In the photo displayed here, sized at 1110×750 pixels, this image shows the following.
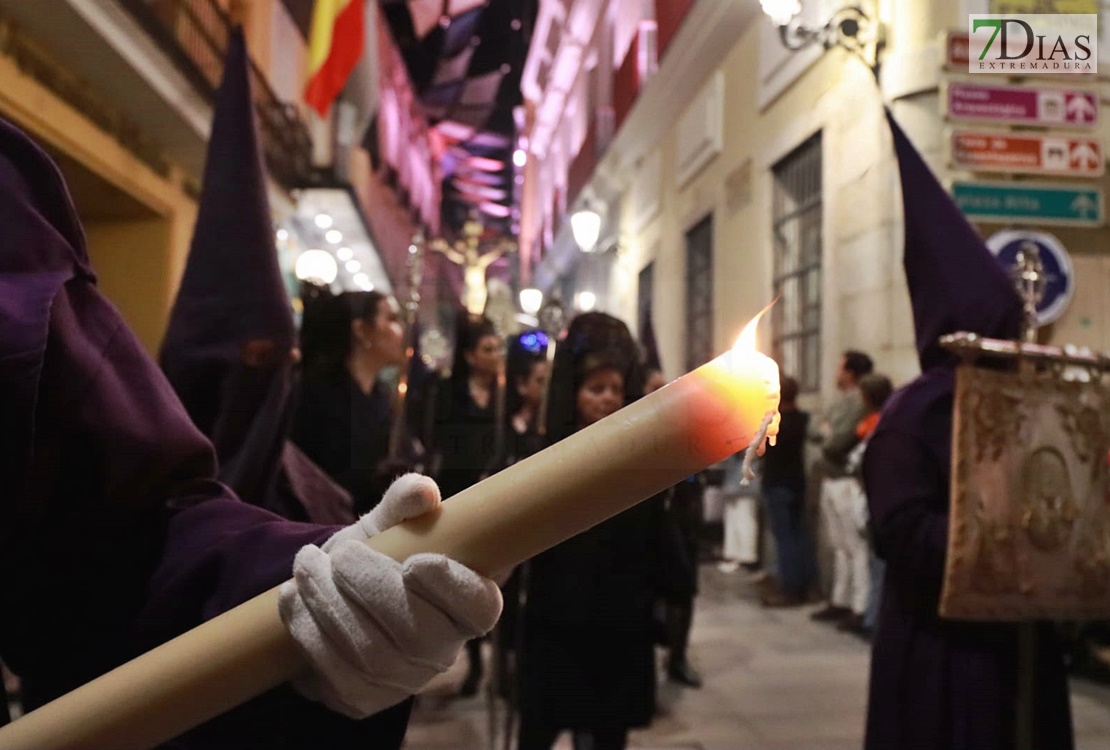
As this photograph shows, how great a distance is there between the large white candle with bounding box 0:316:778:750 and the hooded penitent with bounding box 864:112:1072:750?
1.41 metres

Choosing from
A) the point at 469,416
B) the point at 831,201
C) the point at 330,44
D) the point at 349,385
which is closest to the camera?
the point at 469,416

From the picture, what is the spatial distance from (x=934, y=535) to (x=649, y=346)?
1.05 meters

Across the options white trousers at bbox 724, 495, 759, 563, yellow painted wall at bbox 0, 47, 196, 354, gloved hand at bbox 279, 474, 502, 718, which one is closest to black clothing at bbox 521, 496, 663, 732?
white trousers at bbox 724, 495, 759, 563

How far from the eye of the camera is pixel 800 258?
2189 millimetres

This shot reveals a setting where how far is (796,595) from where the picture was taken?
104 inches

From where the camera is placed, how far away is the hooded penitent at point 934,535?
1.69m

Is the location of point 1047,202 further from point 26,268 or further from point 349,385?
point 349,385

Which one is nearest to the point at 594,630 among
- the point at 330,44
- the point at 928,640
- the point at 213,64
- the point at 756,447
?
the point at 928,640

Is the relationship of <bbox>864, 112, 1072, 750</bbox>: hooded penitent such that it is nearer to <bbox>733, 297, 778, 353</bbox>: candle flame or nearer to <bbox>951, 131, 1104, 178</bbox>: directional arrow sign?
<bbox>951, 131, 1104, 178</bbox>: directional arrow sign

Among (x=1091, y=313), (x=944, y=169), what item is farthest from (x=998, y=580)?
(x=1091, y=313)

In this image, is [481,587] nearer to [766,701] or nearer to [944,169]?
[944,169]

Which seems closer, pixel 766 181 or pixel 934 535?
pixel 934 535

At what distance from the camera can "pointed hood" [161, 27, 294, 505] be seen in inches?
52.2

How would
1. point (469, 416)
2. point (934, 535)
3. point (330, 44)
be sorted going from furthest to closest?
1. point (330, 44)
2. point (934, 535)
3. point (469, 416)
